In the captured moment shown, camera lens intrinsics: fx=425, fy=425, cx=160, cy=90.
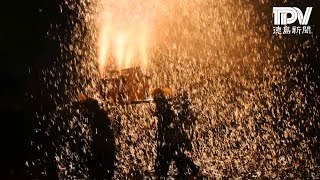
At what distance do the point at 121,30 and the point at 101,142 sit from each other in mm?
8946

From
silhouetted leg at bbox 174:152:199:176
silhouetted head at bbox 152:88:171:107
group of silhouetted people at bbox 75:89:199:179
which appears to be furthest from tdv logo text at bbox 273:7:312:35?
silhouetted leg at bbox 174:152:199:176

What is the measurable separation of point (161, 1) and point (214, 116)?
5.42 metres

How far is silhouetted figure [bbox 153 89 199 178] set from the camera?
Result: 689 centimetres

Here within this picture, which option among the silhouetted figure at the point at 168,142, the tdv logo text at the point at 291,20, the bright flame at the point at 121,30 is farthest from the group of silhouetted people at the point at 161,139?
the tdv logo text at the point at 291,20

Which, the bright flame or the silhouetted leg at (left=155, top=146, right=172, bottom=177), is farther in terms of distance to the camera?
the bright flame

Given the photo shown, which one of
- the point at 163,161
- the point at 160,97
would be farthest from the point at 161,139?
the point at 160,97

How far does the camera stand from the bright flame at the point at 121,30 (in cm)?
1345

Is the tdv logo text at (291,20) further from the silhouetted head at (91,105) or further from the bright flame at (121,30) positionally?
the silhouetted head at (91,105)

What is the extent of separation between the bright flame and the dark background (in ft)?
4.04

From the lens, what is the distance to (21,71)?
1129cm

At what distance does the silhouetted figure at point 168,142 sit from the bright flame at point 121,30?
19.9 ft

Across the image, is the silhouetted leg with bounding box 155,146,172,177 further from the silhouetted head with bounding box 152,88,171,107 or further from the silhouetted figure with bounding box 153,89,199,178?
the silhouetted head with bounding box 152,88,171,107

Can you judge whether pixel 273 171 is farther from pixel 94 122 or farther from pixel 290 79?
pixel 290 79

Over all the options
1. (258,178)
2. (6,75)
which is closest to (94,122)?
(258,178)
